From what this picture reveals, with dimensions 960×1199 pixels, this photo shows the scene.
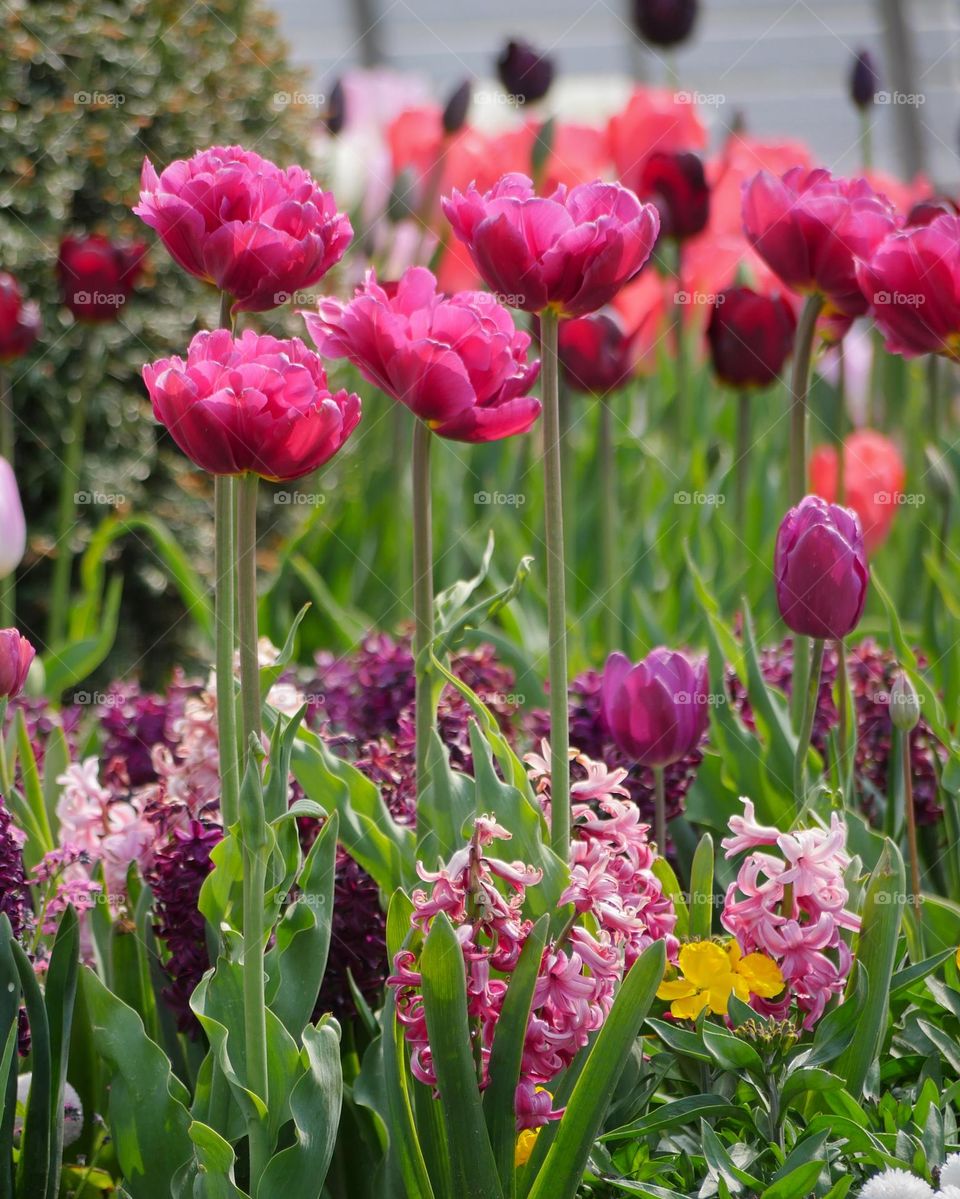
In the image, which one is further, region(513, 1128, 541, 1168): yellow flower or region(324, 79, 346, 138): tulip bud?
region(324, 79, 346, 138): tulip bud

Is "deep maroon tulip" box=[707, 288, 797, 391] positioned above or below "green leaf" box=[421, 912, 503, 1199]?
above

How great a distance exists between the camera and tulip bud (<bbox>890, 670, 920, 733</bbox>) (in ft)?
4.01

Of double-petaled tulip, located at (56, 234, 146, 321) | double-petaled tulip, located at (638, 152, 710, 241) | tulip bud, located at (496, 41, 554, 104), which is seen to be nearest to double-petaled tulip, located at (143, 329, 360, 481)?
double-petaled tulip, located at (56, 234, 146, 321)

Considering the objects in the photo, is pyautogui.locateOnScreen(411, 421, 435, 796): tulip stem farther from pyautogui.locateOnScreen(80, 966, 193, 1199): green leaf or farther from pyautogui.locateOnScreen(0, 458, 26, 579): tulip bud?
pyautogui.locateOnScreen(0, 458, 26, 579): tulip bud

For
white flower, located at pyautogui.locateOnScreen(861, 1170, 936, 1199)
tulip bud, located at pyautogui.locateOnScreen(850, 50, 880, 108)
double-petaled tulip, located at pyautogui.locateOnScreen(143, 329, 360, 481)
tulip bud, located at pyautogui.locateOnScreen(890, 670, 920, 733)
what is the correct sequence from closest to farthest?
white flower, located at pyautogui.locateOnScreen(861, 1170, 936, 1199) < double-petaled tulip, located at pyautogui.locateOnScreen(143, 329, 360, 481) < tulip bud, located at pyautogui.locateOnScreen(890, 670, 920, 733) < tulip bud, located at pyautogui.locateOnScreen(850, 50, 880, 108)

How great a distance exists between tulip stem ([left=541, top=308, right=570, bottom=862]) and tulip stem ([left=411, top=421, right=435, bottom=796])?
0.35 ft

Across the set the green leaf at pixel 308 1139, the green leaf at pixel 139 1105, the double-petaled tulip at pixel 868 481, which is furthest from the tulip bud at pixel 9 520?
the double-petaled tulip at pixel 868 481

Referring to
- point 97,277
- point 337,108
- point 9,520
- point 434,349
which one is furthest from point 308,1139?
point 337,108

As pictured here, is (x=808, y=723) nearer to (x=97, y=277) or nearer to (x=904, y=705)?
(x=904, y=705)

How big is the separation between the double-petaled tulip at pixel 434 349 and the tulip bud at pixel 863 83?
5.95ft

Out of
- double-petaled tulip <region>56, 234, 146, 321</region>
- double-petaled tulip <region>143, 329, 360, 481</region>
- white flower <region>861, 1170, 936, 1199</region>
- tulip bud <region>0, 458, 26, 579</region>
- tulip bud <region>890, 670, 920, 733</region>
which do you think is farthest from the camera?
double-petaled tulip <region>56, 234, 146, 321</region>

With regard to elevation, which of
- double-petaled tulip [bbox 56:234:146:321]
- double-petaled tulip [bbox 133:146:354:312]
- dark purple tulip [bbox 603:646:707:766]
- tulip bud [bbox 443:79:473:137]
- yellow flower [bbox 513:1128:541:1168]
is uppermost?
tulip bud [bbox 443:79:473:137]

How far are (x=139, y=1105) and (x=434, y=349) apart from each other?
62cm

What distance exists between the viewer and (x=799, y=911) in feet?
3.48
